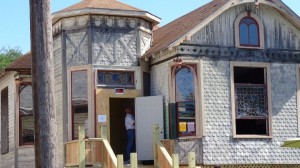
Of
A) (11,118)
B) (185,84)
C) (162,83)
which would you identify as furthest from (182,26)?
(11,118)

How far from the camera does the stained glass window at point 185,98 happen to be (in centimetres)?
2292

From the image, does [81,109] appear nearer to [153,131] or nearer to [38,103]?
[153,131]

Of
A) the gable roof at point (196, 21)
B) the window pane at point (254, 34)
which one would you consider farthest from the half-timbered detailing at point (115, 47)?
the window pane at point (254, 34)

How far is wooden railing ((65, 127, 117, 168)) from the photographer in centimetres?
2150

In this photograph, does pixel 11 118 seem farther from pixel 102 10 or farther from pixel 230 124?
pixel 230 124

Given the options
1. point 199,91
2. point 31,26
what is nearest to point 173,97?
point 199,91

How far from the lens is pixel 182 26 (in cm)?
2484

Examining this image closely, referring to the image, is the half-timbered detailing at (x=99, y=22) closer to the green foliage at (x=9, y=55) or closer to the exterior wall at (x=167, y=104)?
the exterior wall at (x=167, y=104)

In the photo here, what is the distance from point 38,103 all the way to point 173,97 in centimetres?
954

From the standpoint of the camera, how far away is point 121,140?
26.6 meters

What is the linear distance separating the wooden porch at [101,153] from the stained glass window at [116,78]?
7.03 feet

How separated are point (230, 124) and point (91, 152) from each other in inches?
181

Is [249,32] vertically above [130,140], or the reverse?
[249,32]

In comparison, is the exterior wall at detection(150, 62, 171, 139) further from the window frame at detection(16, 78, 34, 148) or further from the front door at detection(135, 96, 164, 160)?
the window frame at detection(16, 78, 34, 148)
